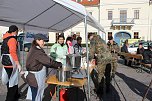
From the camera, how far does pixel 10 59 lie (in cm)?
663

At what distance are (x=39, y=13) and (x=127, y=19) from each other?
44.1m

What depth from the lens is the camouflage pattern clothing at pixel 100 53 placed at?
7.71 m

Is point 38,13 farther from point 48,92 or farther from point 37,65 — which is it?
point 37,65

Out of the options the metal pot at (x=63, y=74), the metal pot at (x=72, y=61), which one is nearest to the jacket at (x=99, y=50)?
the metal pot at (x=72, y=61)

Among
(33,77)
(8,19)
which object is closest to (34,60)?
(33,77)

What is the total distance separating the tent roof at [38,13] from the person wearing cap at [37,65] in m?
0.96

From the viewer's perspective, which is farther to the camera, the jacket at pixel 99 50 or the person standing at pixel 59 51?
the person standing at pixel 59 51

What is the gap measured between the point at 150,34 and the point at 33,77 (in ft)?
153

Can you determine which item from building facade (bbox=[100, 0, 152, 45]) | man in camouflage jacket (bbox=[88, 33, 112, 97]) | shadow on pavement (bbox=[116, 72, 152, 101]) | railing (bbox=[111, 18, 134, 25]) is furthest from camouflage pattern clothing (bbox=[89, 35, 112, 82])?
railing (bbox=[111, 18, 134, 25])

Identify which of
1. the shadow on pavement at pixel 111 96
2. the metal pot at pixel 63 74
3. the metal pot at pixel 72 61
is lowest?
the shadow on pavement at pixel 111 96

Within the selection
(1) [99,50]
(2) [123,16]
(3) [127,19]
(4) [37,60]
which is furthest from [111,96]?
(2) [123,16]

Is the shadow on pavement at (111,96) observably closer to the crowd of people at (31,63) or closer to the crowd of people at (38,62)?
the crowd of people at (38,62)

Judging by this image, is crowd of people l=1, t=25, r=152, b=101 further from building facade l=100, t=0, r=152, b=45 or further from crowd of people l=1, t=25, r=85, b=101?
building facade l=100, t=0, r=152, b=45

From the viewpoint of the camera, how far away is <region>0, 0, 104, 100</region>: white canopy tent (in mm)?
6555
